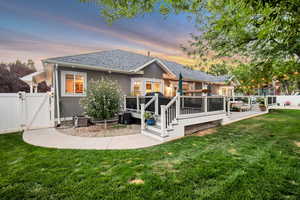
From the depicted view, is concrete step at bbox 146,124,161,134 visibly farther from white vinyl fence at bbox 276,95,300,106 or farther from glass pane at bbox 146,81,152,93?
white vinyl fence at bbox 276,95,300,106

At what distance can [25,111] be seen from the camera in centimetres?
664

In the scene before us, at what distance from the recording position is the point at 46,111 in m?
7.17

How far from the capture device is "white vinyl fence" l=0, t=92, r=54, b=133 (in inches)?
243

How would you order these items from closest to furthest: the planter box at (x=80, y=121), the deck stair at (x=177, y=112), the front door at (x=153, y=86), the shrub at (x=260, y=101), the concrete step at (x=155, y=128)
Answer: the deck stair at (x=177, y=112) → the concrete step at (x=155, y=128) → the planter box at (x=80, y=121) → the front door at (x=153, y=86) → the shrub at (x=260, y=101)

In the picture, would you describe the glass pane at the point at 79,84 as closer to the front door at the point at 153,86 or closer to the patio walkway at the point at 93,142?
the patio walkway at the point at 93,142

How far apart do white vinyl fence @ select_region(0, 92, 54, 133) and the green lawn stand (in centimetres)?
271

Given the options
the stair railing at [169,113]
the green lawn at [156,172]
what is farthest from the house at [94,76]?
the green lawn at [156,172]

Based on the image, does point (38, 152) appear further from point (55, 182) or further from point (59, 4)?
point (59, 4)

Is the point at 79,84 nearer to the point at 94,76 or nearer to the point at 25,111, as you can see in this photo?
the point at 94,76

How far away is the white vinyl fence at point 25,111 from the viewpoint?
20.3 feet

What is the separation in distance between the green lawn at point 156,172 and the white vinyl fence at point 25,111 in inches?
107

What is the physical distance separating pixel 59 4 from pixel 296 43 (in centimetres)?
1129

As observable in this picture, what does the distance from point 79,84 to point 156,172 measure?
800 cm

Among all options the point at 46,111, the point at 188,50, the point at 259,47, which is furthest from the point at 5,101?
the point at 259,47
